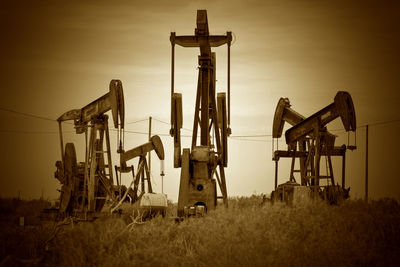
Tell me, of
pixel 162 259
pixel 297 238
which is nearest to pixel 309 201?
pixel 297 238

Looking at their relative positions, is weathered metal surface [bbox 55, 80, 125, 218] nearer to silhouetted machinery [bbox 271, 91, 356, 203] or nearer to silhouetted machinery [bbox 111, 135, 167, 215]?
silhouetted machinery [bbox 111, 135, 167, 215]

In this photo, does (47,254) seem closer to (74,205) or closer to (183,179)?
(183,179)

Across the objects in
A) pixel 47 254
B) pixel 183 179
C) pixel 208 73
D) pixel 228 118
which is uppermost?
pixel 208 73

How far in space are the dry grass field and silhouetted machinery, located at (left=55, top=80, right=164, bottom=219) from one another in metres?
2.97

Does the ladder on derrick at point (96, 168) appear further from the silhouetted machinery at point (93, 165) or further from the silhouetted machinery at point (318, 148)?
the silhouetted machinery at point (318, 148)

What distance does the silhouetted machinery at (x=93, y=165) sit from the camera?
1355cm

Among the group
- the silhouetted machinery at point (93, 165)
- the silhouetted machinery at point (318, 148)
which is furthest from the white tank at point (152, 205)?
the silhouetted machinery at point (318, 148)

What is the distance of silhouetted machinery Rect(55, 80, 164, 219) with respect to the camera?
44.4 ft

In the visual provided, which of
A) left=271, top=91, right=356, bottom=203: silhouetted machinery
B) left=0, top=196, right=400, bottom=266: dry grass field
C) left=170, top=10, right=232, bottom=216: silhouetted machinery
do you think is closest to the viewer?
left=0, top=196, right=400, bottom=266: dry grass field

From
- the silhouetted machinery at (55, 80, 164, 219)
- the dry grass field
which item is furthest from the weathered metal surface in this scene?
the dry grass field

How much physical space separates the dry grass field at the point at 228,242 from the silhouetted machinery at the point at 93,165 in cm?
297

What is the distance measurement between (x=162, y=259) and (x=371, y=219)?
432 centimetres

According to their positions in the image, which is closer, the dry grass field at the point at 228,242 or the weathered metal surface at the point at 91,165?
the dry grass field at the point at 228,242

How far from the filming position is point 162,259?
8180mm
